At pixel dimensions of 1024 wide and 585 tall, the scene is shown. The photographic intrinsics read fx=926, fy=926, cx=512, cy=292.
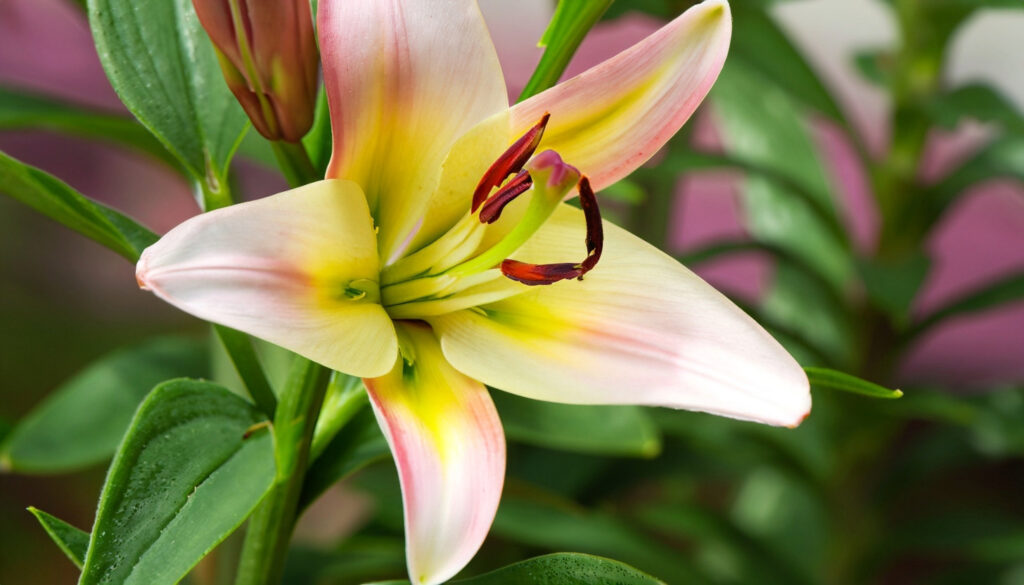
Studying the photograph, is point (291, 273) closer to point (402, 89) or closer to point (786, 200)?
point (402, 89)

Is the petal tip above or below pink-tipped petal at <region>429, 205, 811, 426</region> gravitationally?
above

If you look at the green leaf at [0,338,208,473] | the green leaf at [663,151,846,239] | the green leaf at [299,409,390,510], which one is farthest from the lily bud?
the green leaf at [663,151,846,239]

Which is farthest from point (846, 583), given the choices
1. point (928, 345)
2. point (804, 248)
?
point (928, 345)

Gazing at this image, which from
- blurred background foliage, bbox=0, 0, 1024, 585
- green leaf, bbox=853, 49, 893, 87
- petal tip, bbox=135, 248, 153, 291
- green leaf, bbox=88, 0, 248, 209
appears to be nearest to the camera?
petal tip, bbox=135, 248, 153, 291

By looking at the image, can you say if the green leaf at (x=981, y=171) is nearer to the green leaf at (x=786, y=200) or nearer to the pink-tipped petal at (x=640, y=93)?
the green leaf at (x=786, y=200)

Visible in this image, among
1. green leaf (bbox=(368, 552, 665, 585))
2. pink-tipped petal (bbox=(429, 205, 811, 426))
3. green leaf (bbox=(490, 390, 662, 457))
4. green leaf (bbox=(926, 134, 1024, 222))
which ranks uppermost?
pink-tipped petal (bbox=(429, 205, 811, 426))

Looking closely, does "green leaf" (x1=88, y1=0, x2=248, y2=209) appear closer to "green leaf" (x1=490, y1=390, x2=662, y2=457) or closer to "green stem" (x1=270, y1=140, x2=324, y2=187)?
"green stem" (x1=270, y1=140, x2=324, y2=187)

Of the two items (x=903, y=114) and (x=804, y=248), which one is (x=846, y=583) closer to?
(x=804, y=248)
